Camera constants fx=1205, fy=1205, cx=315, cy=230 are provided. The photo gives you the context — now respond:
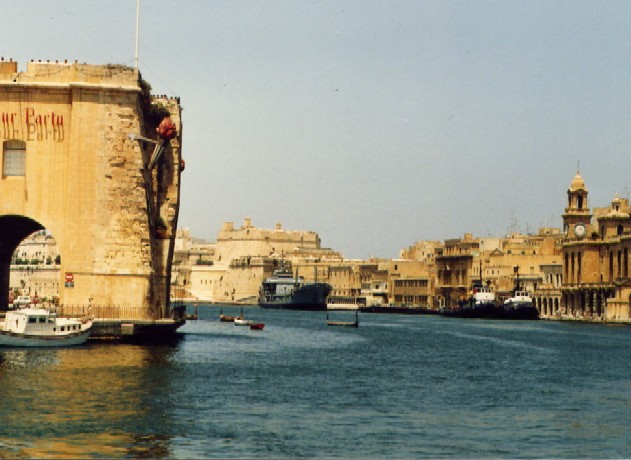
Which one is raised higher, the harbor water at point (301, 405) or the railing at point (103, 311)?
the railing at point (103, 311)

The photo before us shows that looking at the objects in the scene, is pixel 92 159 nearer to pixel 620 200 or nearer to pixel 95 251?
pixel 95 251

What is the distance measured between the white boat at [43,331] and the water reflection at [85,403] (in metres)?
1.01

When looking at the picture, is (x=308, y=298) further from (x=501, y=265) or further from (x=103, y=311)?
(x=103, y=311)

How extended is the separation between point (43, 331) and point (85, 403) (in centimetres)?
1691

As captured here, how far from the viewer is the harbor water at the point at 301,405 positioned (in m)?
26.3

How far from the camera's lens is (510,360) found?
182 feet

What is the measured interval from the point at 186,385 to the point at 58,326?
1187 centimetres

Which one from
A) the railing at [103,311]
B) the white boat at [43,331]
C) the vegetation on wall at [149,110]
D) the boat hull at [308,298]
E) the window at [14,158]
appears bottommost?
the white boat at [43,331]

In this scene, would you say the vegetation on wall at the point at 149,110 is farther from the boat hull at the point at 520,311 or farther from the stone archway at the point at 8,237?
the boat hull at the point at 520,311

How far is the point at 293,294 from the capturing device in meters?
188

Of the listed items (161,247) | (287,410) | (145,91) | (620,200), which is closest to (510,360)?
(161,247)

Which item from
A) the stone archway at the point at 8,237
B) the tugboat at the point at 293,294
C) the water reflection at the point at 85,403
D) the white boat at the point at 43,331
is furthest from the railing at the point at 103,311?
the tugboat at the point at 293,294

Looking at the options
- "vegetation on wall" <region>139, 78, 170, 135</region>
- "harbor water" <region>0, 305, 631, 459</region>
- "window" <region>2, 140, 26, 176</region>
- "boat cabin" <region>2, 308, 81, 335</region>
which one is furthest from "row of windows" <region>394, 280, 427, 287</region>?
"boat cabin" <region>2, 308, 81, 335</region>

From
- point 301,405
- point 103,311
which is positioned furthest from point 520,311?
point 301,405
